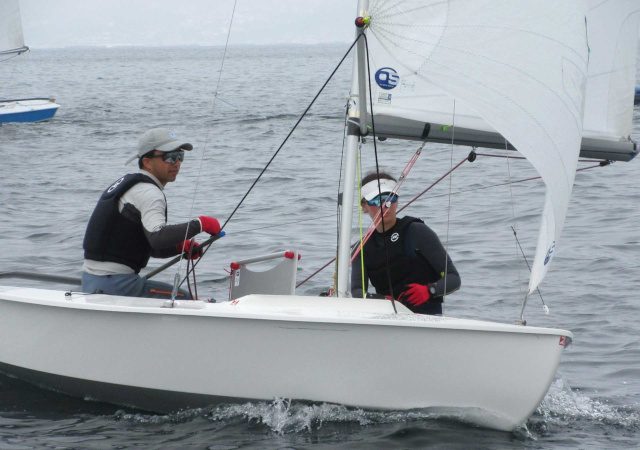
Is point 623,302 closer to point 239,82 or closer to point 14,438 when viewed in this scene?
point 14,438

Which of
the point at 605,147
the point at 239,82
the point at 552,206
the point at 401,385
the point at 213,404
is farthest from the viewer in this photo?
the point at 239,82

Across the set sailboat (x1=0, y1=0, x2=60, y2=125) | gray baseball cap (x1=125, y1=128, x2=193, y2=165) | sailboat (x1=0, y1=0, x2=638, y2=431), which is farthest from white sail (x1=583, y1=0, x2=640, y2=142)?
sailboat (x1=0, y1=0, x2=60, y2=125)

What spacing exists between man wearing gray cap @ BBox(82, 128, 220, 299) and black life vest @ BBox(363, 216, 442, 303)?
80cm

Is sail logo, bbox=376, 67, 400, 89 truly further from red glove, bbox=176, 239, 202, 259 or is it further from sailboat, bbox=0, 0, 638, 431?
red glove, bbox=176, 239, 202, 259

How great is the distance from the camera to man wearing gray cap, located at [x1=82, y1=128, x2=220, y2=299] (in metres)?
4.10

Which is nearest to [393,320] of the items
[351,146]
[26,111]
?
[351,146]

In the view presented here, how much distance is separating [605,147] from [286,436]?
206 cm

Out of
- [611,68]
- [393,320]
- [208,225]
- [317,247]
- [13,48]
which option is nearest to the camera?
Answer: [393,320]

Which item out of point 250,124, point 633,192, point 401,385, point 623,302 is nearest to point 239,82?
point 250,124

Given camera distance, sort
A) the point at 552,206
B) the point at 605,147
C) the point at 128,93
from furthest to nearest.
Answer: the point at 128,93 → the point at 605,147 → the point at 552,206

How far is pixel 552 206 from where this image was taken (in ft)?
11.6

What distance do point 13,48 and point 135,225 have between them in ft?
50.9

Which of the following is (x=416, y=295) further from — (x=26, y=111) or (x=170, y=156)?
(x=26, y=111)

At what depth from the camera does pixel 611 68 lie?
15.3 feet
